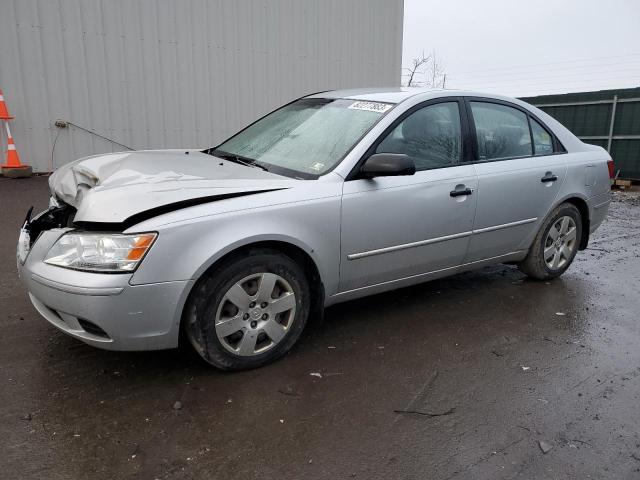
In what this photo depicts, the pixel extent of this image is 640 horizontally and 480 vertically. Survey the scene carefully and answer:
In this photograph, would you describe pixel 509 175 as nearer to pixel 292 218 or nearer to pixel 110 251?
pixel 292 218

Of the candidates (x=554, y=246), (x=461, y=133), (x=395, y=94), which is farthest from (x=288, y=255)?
(x=554, y=246)

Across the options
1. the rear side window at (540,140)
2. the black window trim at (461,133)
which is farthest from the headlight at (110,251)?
the rear side window at (540,140)

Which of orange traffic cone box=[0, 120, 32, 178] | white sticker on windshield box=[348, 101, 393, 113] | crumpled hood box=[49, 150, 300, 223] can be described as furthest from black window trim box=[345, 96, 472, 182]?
orange traffic cone box=[0, 120, 32, 178]

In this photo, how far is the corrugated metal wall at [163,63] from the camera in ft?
26.6

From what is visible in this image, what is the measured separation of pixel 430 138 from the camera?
147 inches

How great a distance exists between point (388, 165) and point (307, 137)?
2.50 ft

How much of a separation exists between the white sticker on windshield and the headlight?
1831 millimetres

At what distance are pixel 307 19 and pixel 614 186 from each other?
810 cm

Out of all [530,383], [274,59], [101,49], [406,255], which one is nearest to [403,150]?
[406,255]

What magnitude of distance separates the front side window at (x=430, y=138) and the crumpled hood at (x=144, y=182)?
0.89 meters

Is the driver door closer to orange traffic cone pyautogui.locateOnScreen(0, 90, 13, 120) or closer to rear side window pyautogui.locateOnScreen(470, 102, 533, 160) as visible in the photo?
rear side window pyautogui.locateOnScreen(470, 102, 533, 160)

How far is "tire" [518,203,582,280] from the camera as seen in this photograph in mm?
4520

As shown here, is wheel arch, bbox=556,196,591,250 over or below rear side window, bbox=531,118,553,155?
below

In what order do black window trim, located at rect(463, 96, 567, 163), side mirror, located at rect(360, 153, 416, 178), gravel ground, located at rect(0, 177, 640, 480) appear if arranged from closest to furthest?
gravel ground, located at rect(0, 177, 640, 480) → side mirror, located at rect(360, 153, 416, 178) → black window trim, located at rect(463, 96, 567, 163)
